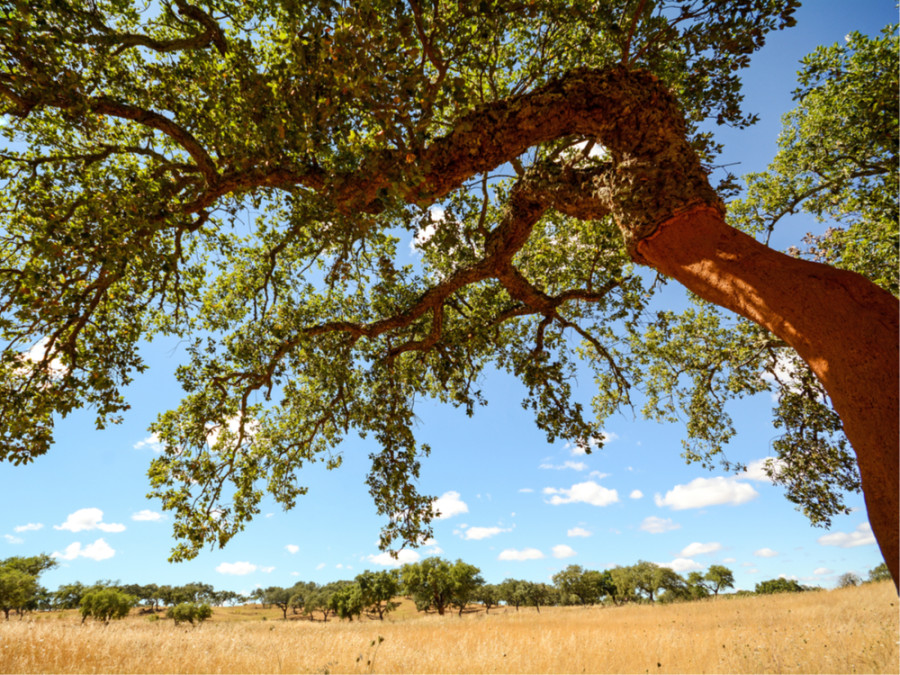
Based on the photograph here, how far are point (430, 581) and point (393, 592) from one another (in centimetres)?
466

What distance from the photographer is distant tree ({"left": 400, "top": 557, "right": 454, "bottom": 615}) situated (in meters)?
42.9

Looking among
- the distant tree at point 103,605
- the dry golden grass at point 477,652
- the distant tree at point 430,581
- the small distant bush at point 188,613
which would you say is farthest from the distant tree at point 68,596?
the dry golden grass at point 477,652

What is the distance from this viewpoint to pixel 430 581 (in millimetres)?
42688

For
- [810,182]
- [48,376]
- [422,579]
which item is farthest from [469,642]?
[422,579]

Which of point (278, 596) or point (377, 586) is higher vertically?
point (377, 586)

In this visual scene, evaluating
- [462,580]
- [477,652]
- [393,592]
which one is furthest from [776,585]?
[477,652]

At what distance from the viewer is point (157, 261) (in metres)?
5.04

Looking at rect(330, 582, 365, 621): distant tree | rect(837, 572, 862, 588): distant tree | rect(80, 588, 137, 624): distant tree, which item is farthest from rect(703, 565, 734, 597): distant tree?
rect(80, 588, 137, 624): distant tree

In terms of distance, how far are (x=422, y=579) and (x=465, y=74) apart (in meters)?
48.1

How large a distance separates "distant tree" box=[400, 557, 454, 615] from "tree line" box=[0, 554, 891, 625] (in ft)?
0.31

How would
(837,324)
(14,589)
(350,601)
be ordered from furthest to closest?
1. (350,601)
2. (14,589)
3. (837,324)

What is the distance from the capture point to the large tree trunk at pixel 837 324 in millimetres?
2287

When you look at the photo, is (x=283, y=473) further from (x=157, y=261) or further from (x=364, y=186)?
(x=364, y=186)

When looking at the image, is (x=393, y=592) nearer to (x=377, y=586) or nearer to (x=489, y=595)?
(x=377, y=586)
